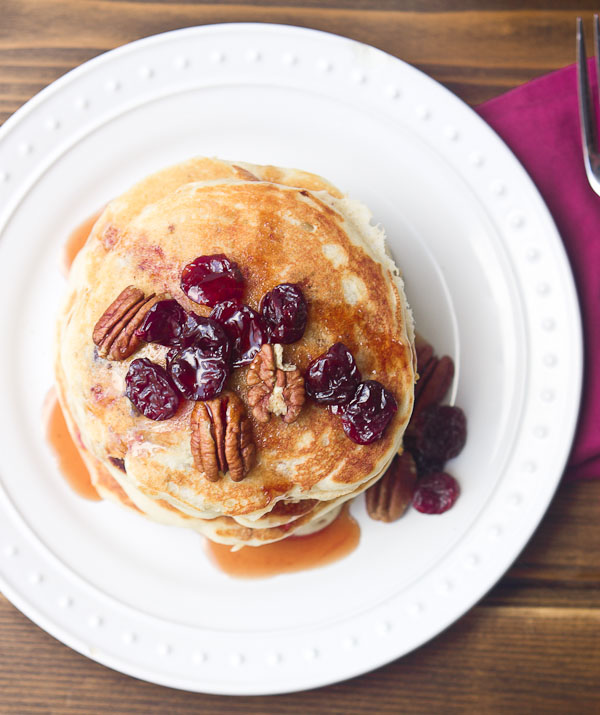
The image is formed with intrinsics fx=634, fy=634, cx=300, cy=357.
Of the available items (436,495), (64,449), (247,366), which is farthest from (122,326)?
(436,495)

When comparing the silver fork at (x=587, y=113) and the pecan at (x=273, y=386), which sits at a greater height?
the silver fork at (x=587, y=113)

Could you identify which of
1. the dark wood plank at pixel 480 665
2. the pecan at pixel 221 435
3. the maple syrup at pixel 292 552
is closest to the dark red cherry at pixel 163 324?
the pecan at pixel 221 435

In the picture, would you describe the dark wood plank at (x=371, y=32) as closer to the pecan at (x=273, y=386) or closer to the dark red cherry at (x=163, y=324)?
the dark red cherry at (x=163, y=324)

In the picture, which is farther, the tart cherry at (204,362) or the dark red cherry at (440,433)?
the dark red cherry at (440,433)

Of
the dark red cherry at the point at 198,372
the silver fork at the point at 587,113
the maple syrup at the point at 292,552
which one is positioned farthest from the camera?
the maple syrup at the point at 292,552

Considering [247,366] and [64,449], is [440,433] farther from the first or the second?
[64,449]

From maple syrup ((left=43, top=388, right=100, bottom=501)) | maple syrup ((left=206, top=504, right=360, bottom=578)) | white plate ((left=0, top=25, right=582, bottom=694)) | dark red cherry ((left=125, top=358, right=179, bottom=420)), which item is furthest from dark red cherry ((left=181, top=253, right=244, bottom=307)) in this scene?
maple syrup ((left=206, top=504, right=360, bottom=578))
